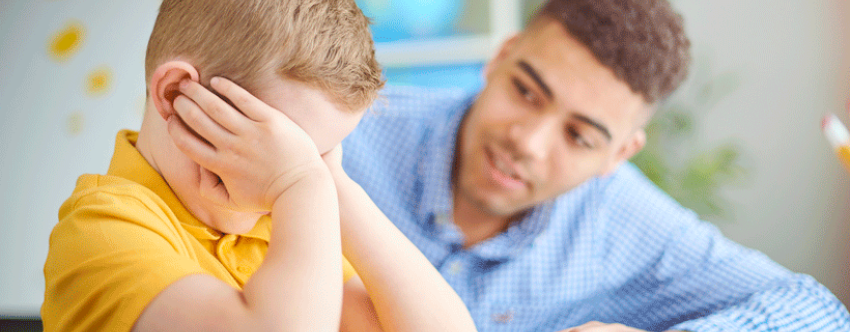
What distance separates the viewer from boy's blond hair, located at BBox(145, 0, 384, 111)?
21.1 inches

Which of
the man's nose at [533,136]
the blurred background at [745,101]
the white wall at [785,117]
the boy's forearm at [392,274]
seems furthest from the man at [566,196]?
the white wall at [785,117]

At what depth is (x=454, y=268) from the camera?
1.19m

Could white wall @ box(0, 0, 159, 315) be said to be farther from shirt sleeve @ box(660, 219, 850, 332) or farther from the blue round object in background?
shirt sleeve @ box(660, 219, 850, 332)

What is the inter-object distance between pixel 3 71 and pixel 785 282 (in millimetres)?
1861

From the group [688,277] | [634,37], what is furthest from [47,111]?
[688,277]

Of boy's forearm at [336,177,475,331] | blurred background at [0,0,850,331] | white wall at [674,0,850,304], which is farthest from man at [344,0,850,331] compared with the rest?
white wall at [674,0,850,304]

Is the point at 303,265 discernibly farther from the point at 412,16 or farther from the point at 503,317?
the point at 412,16

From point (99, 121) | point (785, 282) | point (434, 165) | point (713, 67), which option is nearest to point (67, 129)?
point (99, 121)

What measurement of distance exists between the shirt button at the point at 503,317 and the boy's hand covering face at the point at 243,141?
30.1 inches

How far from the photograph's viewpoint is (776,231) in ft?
7.64

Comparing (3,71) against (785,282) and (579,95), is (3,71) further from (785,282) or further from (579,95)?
(785,282)

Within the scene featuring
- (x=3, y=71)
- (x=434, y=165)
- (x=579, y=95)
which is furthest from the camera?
(x=3, y=71)

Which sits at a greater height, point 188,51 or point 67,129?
point 188,51

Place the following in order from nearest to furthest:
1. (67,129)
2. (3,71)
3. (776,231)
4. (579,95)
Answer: (579,95) < (3,71) < (67,129) < (776,231)
